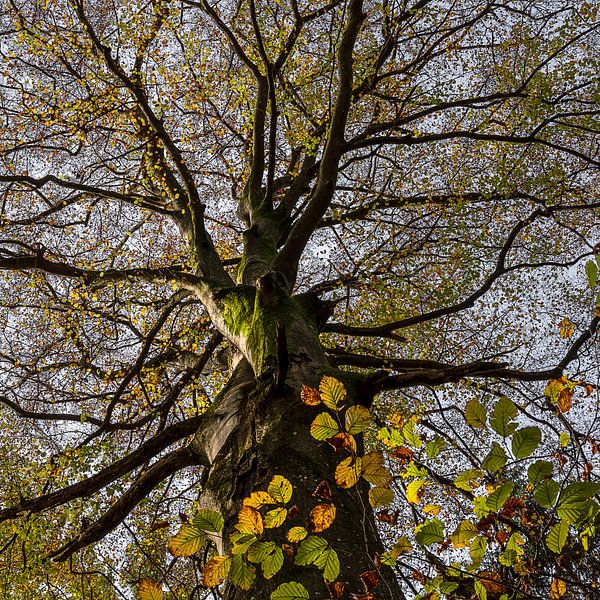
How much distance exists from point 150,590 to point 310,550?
1.47 feet

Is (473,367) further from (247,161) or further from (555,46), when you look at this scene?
(247,161)

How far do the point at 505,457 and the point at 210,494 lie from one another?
189cm

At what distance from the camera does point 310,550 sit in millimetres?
1320

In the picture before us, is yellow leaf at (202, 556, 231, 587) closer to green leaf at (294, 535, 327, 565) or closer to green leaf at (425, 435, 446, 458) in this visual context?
green leaf at (294, 535, 327, 565)

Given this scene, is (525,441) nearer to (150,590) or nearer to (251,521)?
(251,521)

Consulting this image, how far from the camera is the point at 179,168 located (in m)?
6.41

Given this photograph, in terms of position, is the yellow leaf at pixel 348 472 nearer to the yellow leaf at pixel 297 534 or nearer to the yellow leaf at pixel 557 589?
the yellow leaf at pixel 297 534

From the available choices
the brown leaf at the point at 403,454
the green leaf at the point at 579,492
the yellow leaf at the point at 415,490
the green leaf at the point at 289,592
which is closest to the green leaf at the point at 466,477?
the yellow leaf at the point at 415,490

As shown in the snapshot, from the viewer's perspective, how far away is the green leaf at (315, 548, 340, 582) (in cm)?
129

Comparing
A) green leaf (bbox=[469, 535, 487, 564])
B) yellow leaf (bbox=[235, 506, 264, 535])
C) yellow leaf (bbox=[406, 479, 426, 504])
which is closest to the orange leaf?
green leaf (bbox=[469, 535, 487, 564])

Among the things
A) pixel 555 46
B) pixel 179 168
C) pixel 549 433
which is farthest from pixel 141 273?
pixel 555 46

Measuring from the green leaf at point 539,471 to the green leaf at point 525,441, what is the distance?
0.09m

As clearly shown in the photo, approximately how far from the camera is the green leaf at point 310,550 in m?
1.32

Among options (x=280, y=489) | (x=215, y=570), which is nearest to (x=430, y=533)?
(x=280, y=489)
